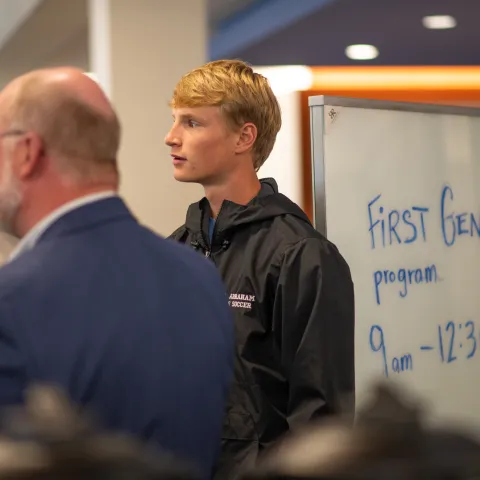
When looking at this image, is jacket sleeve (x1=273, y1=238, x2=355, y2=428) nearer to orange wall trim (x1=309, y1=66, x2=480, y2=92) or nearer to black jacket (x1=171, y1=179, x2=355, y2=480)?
black jacket (x1=171, y1=179, x2=355, y2=480)

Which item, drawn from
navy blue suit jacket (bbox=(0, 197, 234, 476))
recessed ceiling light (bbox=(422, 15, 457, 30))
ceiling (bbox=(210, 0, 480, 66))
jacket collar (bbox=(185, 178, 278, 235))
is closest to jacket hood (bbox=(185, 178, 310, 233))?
jacket collar (bbox=(185, 178, 278, 235))

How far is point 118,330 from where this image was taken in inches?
37.9

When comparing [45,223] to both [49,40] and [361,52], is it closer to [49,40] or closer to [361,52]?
[49,40]

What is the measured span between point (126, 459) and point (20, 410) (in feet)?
0.21

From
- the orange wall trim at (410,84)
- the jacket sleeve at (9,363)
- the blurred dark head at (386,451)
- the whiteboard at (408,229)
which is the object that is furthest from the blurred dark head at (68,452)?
the orange wall trim at (410,84)

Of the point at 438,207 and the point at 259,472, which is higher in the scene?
the point at 438,207

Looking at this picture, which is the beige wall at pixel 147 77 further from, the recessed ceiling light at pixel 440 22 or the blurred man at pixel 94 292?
the recessed ceiling light at pixel 440 22

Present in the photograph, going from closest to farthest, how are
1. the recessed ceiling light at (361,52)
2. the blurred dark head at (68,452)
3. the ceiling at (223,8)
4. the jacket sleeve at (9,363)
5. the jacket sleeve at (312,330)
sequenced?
1. the blurred dark head at (68,452)
2. the jacket sleeve at (9,363)
3. the jacket sleeve at (312,330)
4. the recessed ceiling light at (361,52)
5. the ceiling at (223,8)

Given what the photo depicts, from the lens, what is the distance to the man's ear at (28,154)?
3.39ft

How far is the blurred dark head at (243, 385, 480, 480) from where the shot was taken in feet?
1.23

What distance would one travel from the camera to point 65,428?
1.27 ft

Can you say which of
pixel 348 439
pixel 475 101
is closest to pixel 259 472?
pixel 348 439

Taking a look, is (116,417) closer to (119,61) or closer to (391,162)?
(391,162)

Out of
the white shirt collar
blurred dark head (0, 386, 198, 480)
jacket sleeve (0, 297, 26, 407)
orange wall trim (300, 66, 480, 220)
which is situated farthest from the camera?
orange wall trim (300, 66, 480, 220)
